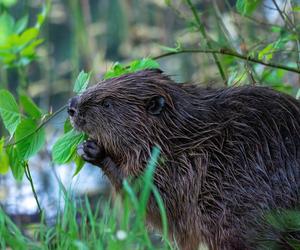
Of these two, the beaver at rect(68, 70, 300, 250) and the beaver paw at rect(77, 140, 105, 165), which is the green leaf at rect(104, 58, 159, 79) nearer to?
the beaver at rect(68, 70, 300, 250)

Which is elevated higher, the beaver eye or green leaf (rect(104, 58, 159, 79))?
Result: green leaf (rect(104, 58, 159, 79))

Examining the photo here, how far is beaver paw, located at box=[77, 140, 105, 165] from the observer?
301cm

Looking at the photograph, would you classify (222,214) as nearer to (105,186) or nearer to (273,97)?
(273,97)

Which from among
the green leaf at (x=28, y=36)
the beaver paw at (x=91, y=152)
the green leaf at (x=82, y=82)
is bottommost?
the beaver paw at (x=91, y=152)

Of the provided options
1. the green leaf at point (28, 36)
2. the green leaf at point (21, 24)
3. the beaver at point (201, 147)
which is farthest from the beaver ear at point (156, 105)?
the green leaf at point (21, 24)

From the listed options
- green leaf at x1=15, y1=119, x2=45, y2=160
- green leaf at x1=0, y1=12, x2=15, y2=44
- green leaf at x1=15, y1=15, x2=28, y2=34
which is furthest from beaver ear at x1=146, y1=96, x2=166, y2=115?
green leaf at x1=0, y1=12, x2=15, y2=44

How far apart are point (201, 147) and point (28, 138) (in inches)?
26.2

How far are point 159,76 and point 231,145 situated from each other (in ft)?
1.27

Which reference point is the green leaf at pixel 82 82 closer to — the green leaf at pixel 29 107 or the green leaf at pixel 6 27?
the green leaf at pixel 29 107

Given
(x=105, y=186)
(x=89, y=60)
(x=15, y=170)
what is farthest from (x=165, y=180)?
(x=89, y=60)

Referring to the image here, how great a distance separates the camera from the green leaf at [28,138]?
10.3 feet

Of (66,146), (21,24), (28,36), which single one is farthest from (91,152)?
(21,24)

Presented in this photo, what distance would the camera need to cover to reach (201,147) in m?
2.97

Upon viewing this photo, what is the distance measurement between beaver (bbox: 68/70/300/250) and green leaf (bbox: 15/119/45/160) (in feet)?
0.62
